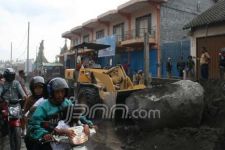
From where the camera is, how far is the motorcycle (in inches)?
288

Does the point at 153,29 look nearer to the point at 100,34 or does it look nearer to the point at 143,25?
the point at 143,25

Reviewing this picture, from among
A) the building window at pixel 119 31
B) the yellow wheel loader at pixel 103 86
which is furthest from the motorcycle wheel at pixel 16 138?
the building window at pixel 119 31

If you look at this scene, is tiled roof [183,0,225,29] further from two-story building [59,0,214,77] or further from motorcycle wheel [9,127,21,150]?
motorcycle wheel [9,127,21,150]

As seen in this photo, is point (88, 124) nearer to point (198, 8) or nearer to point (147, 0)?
point (147, 0)

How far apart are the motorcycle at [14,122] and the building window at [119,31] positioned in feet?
76.4

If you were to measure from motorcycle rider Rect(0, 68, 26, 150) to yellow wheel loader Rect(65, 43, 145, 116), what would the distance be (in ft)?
19.3

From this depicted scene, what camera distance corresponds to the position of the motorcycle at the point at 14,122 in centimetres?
732

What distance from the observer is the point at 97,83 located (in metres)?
14.5

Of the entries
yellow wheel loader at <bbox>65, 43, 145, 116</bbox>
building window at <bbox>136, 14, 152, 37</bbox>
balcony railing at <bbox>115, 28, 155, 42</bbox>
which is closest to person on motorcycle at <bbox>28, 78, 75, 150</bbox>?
yellow wheel loader at <bbox>65, 43, 145, 116</bbox>

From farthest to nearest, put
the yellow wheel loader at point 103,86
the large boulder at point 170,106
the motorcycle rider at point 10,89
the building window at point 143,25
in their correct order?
the building window at point 143,25
the yellow wheel loader at point 103,86
the large boulder at point 170,106
the motorcycle rider at point 10,89

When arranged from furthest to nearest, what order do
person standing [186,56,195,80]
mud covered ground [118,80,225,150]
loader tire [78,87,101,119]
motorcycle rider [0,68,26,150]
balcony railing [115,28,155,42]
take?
balcony railing [115,28,155,42] < person standing [186,56,195,80] < loader tire [78,87,101,119] < mud covered ground [118,80,225,150] < motorcycle rider [0,68,26,150]

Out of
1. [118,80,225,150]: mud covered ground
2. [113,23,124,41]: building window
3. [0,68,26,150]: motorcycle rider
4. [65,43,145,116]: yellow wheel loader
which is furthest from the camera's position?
[113,23,124,41]: building window

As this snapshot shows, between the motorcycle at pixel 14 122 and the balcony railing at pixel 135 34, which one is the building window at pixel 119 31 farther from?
the motorcycle at pixel 14 122

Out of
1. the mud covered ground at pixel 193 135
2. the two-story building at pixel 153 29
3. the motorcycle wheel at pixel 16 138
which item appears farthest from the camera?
the two-story building at pixel 153 29
